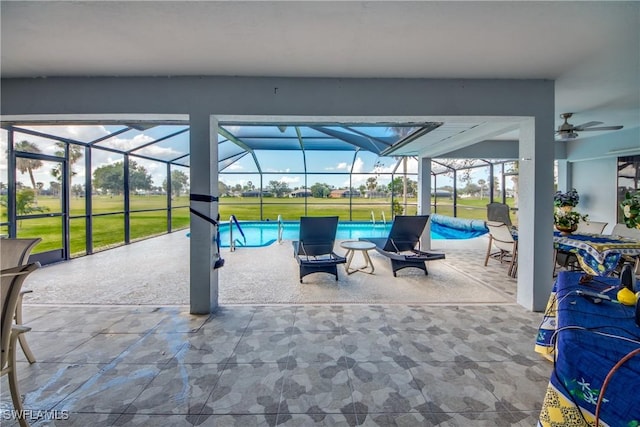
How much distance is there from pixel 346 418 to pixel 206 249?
228cm

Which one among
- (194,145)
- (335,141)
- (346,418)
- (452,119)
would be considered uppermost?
(335,141)

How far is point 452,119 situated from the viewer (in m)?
3.31

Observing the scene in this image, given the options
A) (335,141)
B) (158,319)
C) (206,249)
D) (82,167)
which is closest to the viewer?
(158,319)

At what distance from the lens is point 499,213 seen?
6.14 metres

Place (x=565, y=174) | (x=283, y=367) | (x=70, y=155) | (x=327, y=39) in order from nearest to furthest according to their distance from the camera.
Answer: (x=283, y=367) → (x=327, y=39) → (x=70, y=155) → (x=565, y=174)

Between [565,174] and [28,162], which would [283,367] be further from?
[565,174]

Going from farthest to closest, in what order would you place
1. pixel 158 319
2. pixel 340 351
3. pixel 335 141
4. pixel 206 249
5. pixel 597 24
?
pixel 335 141 < pixel 206 249 < pixel 158 319 < pixel 340 351 < pixel 597 24

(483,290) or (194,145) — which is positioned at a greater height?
(194,145)

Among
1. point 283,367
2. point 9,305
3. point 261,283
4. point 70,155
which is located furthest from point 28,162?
point 283,367

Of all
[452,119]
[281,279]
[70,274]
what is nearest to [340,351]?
[281,279]

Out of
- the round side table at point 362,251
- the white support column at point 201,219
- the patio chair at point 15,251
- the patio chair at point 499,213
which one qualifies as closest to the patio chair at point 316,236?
the round side table at point 362,251

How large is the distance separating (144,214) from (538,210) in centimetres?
1002

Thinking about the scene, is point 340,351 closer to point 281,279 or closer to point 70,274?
point 281,279

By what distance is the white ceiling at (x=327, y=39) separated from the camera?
78.7 inches
